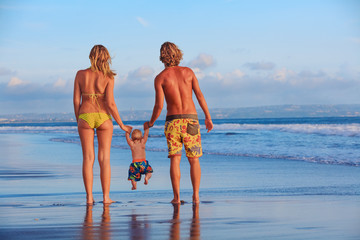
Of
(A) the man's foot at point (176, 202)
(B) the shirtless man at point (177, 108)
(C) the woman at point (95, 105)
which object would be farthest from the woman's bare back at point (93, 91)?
(A) the man's foot at point (176, 202)

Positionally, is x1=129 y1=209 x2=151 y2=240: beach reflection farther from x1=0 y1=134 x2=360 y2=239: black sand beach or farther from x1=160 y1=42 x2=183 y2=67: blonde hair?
x1=160 y1=42 x2=183 y2=67: blonde hair

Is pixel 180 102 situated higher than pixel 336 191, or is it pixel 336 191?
pixel 180 102

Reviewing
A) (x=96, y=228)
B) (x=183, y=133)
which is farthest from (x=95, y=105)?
(x=96, y=228)

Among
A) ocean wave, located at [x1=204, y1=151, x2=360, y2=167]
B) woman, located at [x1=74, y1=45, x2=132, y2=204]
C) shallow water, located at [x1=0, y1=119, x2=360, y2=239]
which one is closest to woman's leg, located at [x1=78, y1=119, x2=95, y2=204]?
woman, located at [x1=74, y1=45, x2=132, y2=204]

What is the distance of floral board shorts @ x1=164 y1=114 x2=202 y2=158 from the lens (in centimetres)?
569

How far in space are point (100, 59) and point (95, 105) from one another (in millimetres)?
512

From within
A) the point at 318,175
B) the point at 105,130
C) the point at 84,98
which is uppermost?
the point at 84,98

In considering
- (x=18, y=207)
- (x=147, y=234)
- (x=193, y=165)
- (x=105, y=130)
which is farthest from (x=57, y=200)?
(x=147, y=234)

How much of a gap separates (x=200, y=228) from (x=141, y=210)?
1190 mm

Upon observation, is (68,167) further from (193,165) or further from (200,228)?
(200,228)

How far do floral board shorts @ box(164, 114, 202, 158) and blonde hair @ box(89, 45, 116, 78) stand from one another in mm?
899

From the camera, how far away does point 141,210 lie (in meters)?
5.16

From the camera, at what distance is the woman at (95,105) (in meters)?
5.78

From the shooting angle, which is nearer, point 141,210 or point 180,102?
point 141,210
